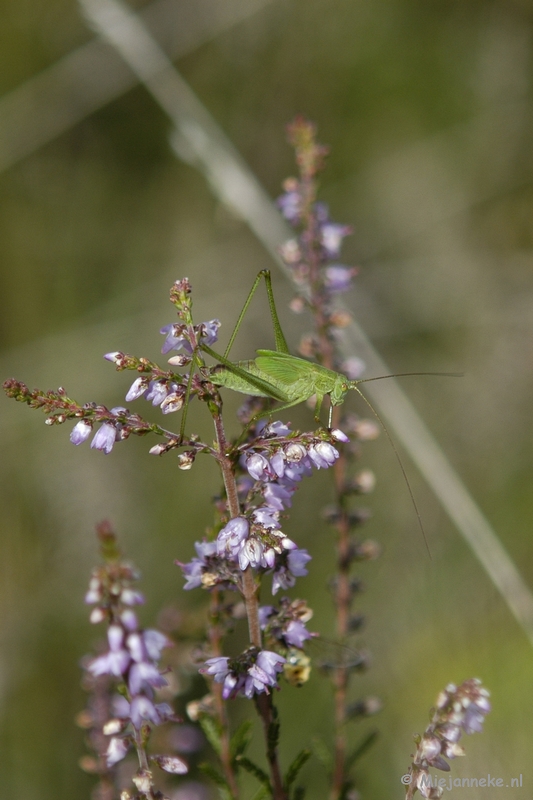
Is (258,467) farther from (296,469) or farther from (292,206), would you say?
(292,206)

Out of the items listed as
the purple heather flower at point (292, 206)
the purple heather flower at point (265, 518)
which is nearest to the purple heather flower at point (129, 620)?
the purple heather flower at point (265, 518)

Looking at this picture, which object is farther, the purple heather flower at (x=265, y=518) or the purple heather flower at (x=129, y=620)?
the purple heather flower at (x=265, y=518)

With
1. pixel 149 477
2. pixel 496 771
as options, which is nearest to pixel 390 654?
pixel 496 771

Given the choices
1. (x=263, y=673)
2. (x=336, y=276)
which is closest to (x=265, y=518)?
(x=263, y=673)

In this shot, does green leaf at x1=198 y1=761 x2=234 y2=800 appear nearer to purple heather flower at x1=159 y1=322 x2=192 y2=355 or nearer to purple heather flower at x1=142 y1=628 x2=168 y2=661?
purple heather flower at x1=142 y1=628 x2=168 y2=661

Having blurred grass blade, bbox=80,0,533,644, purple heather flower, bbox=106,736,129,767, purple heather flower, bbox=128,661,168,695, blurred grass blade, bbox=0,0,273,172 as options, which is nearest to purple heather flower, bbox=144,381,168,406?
purple heather flower, bbox=128,661,168,695

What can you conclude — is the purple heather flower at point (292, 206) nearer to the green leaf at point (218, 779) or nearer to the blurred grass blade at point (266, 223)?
the blurred grass blade at point (266, 223)
